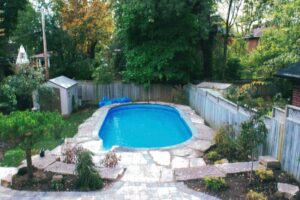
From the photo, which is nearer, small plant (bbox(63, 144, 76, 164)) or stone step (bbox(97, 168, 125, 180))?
stone step (bbox(97, 168, 125, 180))

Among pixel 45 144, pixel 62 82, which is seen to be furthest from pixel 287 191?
pixel 62 82

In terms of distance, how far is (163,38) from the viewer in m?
15.1

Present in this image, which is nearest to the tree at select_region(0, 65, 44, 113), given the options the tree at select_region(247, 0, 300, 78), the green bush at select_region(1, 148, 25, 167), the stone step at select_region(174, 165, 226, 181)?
the green bush at select_region(1, 148, 25, 167)

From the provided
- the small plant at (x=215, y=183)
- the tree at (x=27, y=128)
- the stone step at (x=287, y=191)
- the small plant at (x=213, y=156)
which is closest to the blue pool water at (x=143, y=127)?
the small plant at (x=213, y=156)

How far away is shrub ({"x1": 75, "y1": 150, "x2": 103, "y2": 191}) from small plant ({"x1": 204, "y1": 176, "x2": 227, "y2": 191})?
2.08m

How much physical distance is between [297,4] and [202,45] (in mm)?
6545

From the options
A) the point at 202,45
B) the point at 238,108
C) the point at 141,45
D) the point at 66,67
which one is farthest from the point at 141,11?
the point at 238,108

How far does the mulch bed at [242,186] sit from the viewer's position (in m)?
4.94

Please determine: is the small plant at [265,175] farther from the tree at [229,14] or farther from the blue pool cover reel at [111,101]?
the tree at [229,14]

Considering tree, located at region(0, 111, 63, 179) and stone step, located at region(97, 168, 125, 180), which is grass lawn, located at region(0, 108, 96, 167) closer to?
tree, located at region(0, 111, 63, 179)

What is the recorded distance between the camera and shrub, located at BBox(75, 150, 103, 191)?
5266 mm

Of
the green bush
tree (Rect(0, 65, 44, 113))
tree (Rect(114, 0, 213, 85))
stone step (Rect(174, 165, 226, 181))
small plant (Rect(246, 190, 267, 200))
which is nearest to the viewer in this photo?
small plant (Rect(246, 190, 267, 200))

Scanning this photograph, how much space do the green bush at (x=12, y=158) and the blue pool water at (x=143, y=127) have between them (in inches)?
102

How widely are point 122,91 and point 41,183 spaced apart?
10902mm
